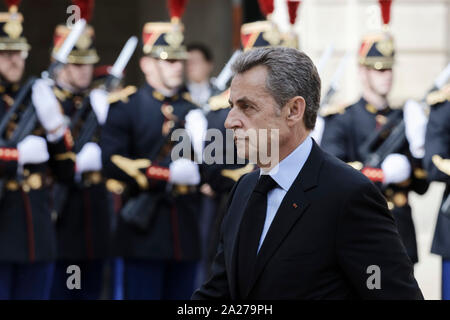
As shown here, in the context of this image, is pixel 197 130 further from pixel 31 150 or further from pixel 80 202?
pixel 80 202

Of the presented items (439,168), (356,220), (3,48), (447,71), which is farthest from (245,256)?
(447,71)

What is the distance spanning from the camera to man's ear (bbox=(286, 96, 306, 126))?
2971 millimetres

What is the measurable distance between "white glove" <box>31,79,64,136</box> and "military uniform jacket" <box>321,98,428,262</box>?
1666 mm

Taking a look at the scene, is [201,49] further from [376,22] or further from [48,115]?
[48,115]

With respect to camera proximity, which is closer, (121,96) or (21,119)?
(21,119)

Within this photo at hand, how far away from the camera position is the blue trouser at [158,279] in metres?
6.43

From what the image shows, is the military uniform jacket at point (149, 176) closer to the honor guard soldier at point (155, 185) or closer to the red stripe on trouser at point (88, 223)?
the honor guard soldier at point (155, 185)

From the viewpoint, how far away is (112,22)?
12281 millimetres

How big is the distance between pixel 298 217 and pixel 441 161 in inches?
131

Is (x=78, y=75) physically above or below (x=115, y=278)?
above

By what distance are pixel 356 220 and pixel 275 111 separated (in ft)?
1.28

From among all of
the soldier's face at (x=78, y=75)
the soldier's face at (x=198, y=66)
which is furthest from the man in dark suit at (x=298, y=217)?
the soldier's face at (x=198, y=66)

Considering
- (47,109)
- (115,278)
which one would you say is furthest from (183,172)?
(115,278)

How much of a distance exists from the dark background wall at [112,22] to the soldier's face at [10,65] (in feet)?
17.7
